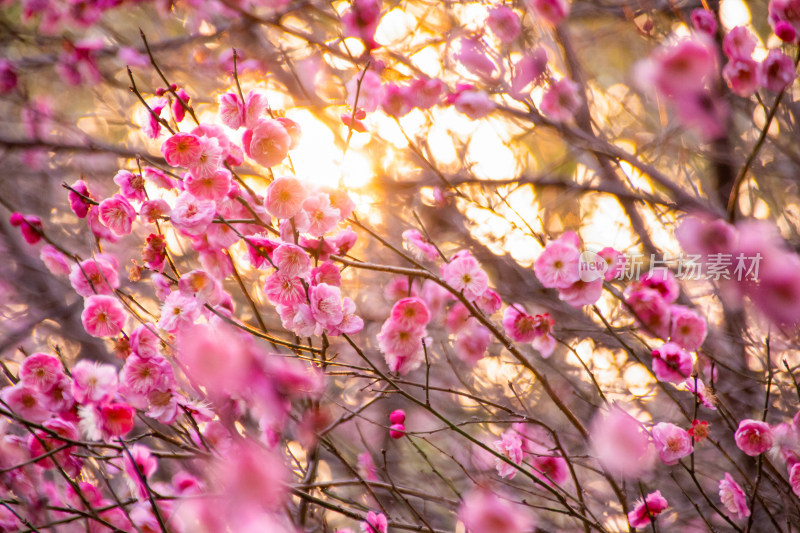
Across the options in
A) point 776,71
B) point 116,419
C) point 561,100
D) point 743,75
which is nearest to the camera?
point 116,419

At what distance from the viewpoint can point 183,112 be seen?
1.60m

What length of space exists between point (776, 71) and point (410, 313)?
1.43 meters

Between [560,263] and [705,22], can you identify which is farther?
[705,22]

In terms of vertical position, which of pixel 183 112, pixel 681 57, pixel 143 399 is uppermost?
pixel 681 57

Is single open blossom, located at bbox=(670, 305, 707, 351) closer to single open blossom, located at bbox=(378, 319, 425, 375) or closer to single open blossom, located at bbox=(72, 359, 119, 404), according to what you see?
single open blossom, located at bbox=(378, 319, 425, 375)

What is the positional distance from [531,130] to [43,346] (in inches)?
126

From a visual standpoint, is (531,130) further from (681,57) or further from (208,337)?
(208,337)

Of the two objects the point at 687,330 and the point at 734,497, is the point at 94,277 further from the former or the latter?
the point at 734,497

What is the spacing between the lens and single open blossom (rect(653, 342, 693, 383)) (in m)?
1.65

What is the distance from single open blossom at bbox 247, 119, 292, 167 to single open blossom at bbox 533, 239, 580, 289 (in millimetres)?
804

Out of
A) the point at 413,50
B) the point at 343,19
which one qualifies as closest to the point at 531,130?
the point at 413,50

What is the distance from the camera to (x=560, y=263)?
1.69 metres
